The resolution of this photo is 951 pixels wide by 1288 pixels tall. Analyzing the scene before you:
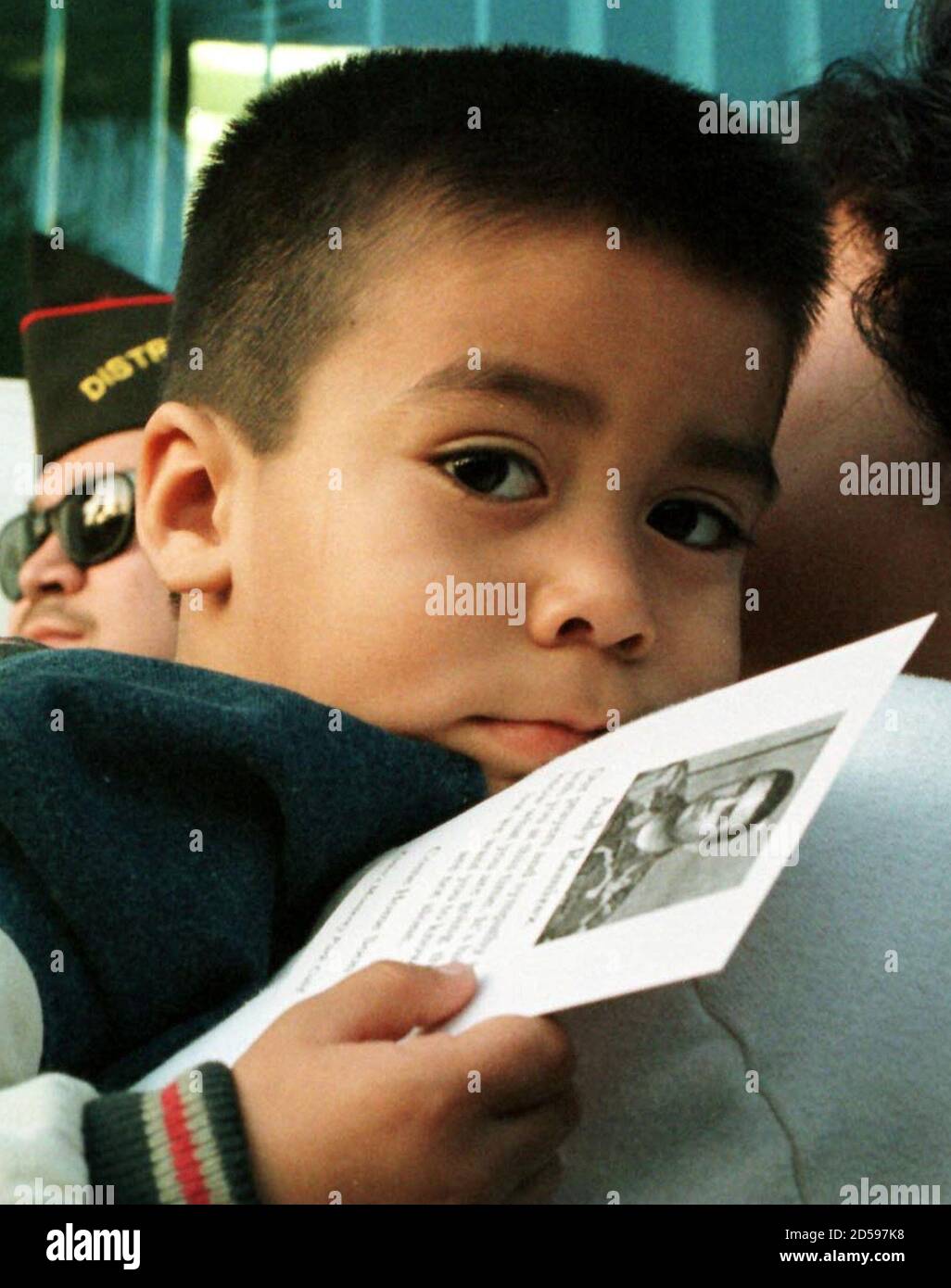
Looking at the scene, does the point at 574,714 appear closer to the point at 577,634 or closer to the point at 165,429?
the point at 577,634

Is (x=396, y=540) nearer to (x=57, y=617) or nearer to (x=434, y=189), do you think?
(x=434, y=189)

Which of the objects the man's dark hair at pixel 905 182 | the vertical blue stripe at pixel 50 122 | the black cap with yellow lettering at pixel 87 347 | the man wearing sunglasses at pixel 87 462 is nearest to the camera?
the man's dark hair at pixel 905 182

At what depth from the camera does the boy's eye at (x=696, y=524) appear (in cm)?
91

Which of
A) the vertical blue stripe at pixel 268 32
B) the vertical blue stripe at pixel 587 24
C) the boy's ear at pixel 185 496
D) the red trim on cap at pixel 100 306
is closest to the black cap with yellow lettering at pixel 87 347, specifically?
the red trim on cap at pixel 100 306

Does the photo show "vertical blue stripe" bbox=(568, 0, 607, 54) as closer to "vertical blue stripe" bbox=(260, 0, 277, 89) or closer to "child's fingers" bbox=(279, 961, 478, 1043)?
"vertical blue stripe" bbox=(260, 0, 277, 89)

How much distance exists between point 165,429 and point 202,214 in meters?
0.23

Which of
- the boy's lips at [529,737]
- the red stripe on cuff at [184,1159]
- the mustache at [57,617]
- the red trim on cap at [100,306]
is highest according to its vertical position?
the red trim on cap at [100,306]

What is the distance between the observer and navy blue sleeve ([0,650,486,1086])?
58 centimetres

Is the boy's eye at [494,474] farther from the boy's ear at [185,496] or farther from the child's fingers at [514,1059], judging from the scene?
the child's fingers at [514,1059]

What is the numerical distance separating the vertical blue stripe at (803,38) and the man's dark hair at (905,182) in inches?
35.5

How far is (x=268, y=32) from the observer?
2.20 m

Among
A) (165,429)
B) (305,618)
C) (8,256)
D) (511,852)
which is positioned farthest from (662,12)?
(511,852)

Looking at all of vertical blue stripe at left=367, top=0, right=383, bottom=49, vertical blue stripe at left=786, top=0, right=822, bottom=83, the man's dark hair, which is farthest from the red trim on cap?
vertical blue stripe at left=786, top=0, right=822, bottom=83

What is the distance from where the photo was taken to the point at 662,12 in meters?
2.23
